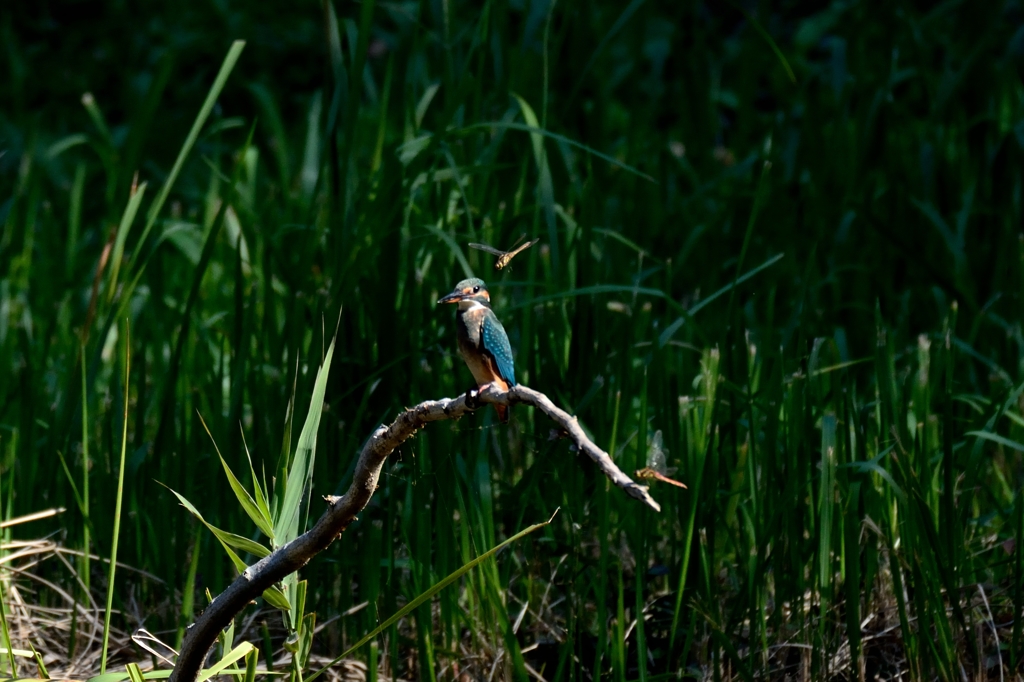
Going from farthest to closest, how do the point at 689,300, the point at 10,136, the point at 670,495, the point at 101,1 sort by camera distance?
1. the point at 101,1
2. the point at 10,136
3. the point at 689,300
4. the point at 670,495

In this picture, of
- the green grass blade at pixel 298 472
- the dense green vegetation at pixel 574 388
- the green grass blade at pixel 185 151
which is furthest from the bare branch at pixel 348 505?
the green grass blade at pixel 185 151

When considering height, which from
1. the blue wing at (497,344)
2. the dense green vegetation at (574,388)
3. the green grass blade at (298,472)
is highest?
the blue wing at (497,344)

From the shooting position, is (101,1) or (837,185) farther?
(101,1)

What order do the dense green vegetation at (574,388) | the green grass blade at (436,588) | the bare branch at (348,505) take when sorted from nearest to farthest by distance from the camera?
1. the bare branch at (348,505)
2. the green grass blade at (436,588)
3. the dense green vegetation at (574,388)

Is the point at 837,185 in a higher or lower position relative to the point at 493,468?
higher

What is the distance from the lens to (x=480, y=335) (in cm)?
154

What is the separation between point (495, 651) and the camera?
2053 mm

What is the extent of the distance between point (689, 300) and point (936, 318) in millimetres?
694

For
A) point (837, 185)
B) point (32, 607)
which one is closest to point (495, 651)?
point (32, 607)

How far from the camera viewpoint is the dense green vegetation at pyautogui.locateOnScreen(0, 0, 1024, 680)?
2.05 m

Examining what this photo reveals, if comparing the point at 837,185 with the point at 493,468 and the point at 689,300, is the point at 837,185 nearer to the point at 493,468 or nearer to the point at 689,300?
the point at 689,300

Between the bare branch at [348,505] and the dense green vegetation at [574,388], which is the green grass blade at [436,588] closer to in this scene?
the bare branch at [348,505]

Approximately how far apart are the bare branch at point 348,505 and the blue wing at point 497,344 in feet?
0.29

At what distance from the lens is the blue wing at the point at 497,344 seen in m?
1.52
